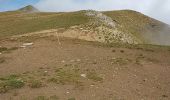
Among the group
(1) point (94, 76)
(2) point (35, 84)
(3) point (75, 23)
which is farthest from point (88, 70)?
(3) point (75, 23)

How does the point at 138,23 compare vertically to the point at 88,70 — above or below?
below

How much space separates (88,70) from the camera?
20.9m

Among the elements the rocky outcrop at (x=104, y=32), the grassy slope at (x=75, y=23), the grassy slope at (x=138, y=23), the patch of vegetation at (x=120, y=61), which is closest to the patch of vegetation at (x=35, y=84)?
the patch of vegetation at (x=120, y=61)

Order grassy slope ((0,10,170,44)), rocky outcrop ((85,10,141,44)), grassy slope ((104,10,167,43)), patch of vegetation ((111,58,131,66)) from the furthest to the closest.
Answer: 1. grassy slope ((104,10,167,43))
2. grassy slope ((0,10,170,44))
3. rocky outcrop ((85,10,141,44))
4. patch of vegetation ((111,58,131,66))

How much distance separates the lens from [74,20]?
42.7 metres

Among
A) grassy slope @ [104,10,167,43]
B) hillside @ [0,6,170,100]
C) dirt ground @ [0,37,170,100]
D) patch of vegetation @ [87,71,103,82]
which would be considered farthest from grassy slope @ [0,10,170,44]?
patch of vegetation @ [87,71,103,82]

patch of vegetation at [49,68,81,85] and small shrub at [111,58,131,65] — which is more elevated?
small shrub at [111,58,131,65]

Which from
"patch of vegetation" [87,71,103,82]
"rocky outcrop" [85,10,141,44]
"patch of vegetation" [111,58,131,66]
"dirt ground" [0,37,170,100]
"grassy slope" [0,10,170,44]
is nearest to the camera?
"dirt ground" [0,37,170,100]

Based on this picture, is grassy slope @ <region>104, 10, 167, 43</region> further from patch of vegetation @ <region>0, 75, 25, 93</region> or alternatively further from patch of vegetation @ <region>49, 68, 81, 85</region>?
patch of vegetation @ <region>0, 75, 25, 93</region>

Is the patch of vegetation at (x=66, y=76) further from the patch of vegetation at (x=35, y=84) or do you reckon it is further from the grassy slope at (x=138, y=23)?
the grassy slope at (x=138, y=23)

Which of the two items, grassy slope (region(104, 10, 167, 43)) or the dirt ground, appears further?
grassy slope (region(104, 10, 167, 43))

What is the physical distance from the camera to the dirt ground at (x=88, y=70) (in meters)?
17.6

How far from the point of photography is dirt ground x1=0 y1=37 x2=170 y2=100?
1761cm

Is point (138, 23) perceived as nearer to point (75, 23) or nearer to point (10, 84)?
point (75, 23)
